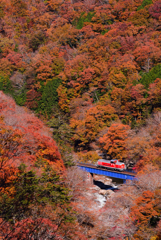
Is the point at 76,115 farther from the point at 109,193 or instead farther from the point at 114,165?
the point at 109,193

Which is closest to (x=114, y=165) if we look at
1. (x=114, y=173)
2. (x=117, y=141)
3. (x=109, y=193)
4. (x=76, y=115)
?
(x=114, y=173)

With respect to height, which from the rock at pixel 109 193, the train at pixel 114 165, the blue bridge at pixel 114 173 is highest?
the train at pixel 114 165

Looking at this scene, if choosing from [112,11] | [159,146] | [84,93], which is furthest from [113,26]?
[159,146]

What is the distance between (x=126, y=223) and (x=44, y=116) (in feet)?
124

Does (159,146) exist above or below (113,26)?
below

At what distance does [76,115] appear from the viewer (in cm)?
4503

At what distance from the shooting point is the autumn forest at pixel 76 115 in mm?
10820

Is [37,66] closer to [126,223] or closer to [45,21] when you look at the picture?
[45,21]

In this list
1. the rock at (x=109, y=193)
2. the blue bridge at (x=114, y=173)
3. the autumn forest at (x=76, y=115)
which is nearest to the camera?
the autumn forest at (x=76, y=115)

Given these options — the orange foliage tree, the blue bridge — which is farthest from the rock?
the orange foliage tree

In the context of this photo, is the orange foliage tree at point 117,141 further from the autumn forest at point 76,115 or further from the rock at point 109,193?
the rock at point 109,193

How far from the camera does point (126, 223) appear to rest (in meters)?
18.7

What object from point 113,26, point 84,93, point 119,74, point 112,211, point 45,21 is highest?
point 45,21

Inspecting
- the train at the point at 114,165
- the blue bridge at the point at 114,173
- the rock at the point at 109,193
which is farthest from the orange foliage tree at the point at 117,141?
the rock at the point at 109,193
